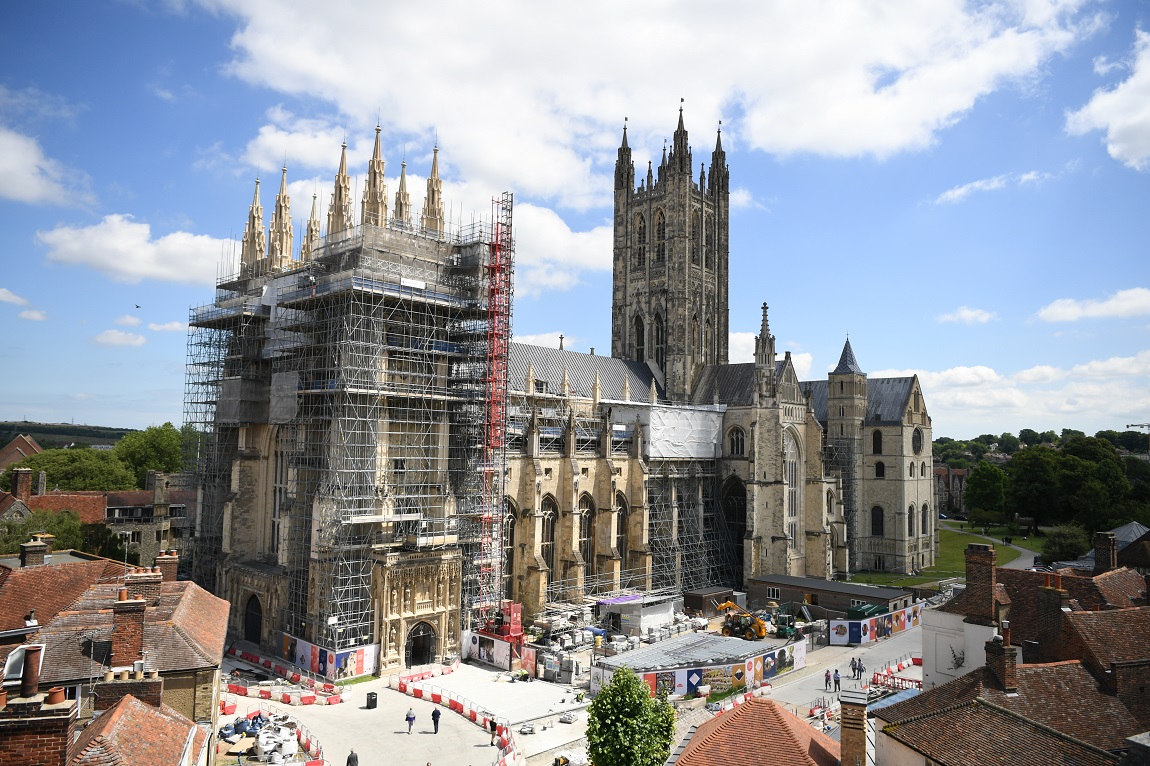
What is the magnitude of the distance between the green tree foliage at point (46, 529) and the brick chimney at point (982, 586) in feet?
141

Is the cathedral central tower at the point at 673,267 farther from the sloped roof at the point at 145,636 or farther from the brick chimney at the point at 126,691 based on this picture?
the brick chimney at the point at 126,691

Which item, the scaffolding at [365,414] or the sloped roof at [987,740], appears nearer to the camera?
the sloped roof at [987,740]

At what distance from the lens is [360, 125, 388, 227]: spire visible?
41.5 meters

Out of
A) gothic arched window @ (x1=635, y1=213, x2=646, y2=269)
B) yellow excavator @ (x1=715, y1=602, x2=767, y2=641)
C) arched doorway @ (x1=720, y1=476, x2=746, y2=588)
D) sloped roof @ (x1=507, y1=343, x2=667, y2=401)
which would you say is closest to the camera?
yellow excavator @ (x1=715, y1=602, x2=767, y2=641)

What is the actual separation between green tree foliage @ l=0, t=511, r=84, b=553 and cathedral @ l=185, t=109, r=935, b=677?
23.3 feet

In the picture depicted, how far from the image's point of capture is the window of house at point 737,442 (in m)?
60.3

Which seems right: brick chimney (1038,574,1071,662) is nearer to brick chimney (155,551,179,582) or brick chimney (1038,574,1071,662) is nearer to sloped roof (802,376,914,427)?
brick chimney (155,551,179,582)

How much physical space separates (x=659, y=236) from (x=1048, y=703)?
5413cm

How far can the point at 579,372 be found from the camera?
5759 centimetres

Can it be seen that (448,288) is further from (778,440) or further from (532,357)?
(778,440)

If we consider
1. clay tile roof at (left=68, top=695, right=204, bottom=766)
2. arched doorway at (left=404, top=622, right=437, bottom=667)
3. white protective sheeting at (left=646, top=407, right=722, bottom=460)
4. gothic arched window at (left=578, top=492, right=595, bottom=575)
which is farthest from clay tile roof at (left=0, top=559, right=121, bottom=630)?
white protective sheeting at (left=646, top=407, right=722, bottom=460)

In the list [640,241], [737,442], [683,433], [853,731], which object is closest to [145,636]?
[853,731]

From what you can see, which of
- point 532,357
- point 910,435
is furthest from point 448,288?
point 910,435

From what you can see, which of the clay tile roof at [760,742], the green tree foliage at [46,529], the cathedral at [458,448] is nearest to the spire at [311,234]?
the cathedral at [458,448]
